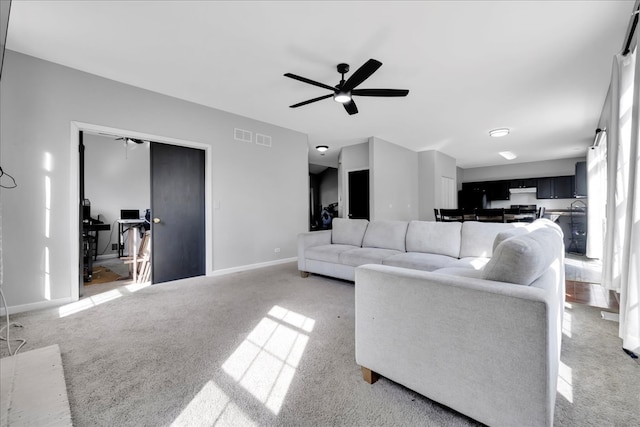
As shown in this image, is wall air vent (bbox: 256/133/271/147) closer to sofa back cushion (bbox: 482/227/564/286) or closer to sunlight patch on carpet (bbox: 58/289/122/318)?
sunlight patch on carpet (bbox: 58/289/122/318)

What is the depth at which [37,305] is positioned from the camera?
110 inches

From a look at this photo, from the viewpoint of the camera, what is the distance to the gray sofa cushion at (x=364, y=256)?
10.3ft

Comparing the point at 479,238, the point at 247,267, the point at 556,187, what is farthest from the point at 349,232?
the point at 556,187

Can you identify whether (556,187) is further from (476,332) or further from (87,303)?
(87,303)

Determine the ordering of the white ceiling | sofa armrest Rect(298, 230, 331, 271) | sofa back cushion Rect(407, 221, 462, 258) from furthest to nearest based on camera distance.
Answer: sofa armrest Rect(298, 230, 331, 271)
sofa back cushion Rect(407, 221, 462, 258)
the white ceiling

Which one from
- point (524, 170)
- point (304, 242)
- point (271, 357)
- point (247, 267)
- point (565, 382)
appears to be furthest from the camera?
point (524, 170)

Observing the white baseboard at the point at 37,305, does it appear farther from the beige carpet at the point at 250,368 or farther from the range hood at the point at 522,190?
the range hood at the point at 522,190

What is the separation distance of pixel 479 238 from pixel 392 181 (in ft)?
13.0

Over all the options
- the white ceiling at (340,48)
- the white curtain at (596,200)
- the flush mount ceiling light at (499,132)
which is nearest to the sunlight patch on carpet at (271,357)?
the white ceiling at (340,48)

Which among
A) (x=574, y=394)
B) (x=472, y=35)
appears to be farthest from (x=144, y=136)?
(x=574, y=394)

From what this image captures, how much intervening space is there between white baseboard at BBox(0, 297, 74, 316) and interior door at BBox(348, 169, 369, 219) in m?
5.44

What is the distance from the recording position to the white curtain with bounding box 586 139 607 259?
477 centimetres

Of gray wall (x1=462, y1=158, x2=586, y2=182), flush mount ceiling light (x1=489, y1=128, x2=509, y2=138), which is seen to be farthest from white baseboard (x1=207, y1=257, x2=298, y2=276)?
gray wall (x1=462, y1=158, x2=586, y2=182)

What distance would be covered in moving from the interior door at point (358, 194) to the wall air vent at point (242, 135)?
3128mm
